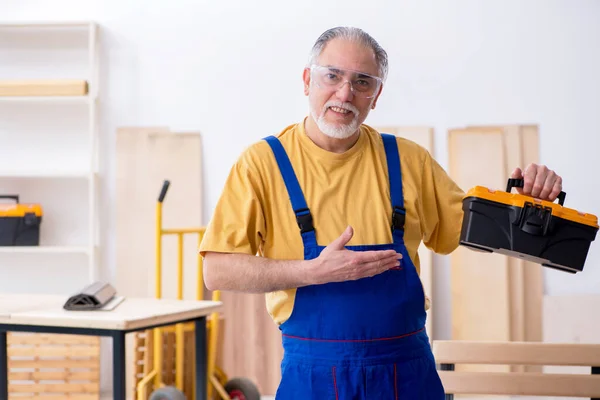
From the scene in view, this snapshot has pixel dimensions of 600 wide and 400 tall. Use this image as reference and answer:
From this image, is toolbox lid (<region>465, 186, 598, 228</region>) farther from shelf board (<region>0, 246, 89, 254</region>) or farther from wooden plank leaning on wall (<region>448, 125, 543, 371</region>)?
shelf board (<region>0, 246, 89, 254</region>)

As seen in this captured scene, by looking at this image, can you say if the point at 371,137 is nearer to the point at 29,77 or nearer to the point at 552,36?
the point at 552,36

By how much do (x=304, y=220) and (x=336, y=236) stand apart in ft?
0.29

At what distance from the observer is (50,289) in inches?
216

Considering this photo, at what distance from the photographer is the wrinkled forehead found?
2.04 meters

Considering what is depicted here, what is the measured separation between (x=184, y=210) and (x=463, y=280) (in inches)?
73.1

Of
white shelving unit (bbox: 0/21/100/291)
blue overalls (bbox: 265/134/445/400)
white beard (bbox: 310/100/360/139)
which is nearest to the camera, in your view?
blue overalls (bbox: 265/134/445/400)

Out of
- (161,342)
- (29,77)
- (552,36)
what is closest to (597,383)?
(161,342)

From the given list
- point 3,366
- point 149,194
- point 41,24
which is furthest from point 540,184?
point 41,24

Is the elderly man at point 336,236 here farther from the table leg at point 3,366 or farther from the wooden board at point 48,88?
the wooden board at point 48,88

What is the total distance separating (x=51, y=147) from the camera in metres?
5.48

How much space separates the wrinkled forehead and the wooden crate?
11.5 feet

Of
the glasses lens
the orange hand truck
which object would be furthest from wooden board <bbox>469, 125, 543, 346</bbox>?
the glasses lens

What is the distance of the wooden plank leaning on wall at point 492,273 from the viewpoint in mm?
5129

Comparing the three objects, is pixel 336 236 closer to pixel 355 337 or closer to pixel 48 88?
pixel 355 337
